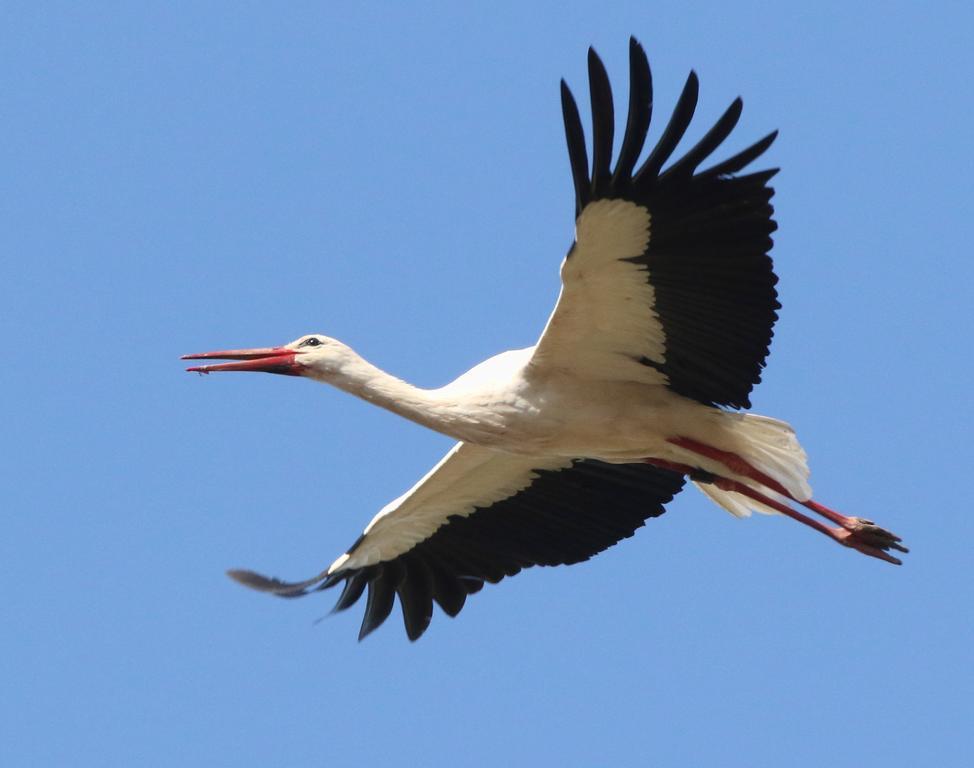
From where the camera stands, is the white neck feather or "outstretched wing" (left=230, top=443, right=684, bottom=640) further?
"outstretched wing" (left=230, top=443, right=684, bottom=640)

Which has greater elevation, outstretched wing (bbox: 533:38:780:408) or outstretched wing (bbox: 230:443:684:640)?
outstretched wing (bbox: 533:38:780:408)

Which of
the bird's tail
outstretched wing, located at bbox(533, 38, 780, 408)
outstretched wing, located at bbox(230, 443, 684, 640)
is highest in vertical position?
outstretched wing, located at bbox(533, 38, 780, 408)

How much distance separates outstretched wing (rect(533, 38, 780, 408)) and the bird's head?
3.51ft

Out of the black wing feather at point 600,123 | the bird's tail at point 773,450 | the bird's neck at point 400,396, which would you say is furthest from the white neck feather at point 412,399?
the black wing feather at point 600,123

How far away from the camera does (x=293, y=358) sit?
9602 millimetres

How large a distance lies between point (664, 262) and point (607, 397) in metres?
0.94

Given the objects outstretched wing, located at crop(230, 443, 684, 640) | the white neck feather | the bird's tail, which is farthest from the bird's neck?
the bird's tail

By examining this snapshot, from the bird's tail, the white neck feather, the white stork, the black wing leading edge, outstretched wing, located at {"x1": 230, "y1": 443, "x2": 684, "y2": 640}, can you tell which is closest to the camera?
the black wing leading edge

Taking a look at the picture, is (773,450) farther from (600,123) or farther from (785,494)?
(600,123)

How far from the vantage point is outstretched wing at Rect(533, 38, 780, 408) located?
26.7ft

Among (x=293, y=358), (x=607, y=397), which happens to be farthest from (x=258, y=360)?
(x=607, y=397)

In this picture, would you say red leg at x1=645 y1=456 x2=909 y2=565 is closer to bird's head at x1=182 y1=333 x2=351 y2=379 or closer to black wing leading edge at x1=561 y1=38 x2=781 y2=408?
black wing leading edge at x1=561 y1=38 x2=781 y2=408

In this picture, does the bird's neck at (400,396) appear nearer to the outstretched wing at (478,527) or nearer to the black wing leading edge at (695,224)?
the outstretched wing at (478,527)

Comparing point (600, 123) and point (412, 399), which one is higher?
point (600, 123)
